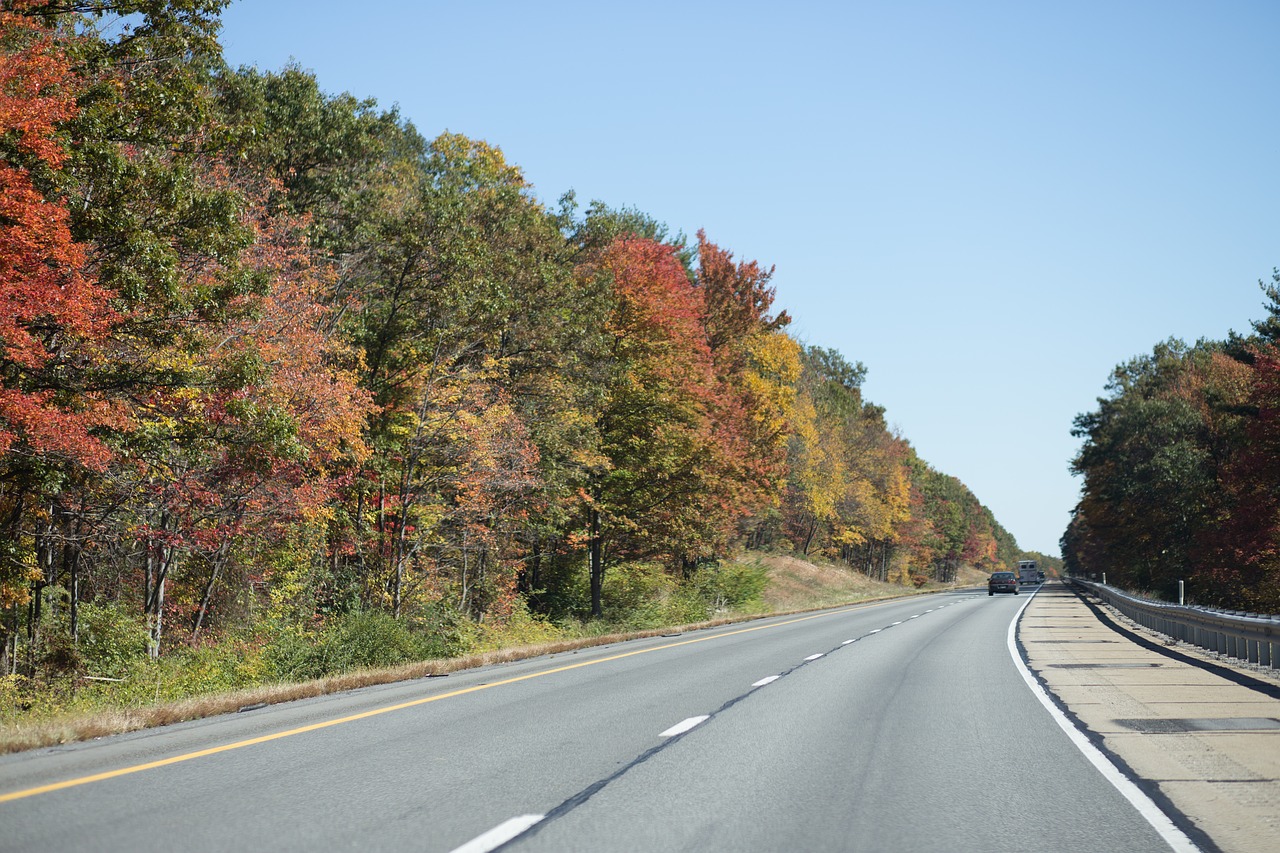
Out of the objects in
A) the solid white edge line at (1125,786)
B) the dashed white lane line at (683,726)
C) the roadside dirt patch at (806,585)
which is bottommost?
the roadside dirt patch at (806,585)

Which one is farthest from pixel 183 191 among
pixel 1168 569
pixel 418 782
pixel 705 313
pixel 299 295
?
pixel 1168 569

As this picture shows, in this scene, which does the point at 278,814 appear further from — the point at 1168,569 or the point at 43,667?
the point at 1168,569

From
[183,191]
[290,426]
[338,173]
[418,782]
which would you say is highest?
[338,173]

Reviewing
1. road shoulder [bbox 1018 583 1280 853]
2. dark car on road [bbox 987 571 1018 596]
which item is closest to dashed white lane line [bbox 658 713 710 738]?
road shoulder [bbox 1018 583 1280 853]

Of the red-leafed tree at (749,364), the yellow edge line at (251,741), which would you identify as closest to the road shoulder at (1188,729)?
the yellow edge line at (251,741)

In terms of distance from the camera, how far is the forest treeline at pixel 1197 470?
44500 mm

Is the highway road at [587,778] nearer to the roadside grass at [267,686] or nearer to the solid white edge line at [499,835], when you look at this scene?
the solid white edge line at [499,835]

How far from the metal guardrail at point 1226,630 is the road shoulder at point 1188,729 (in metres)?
0.63

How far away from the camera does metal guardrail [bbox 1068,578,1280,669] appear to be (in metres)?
15.3

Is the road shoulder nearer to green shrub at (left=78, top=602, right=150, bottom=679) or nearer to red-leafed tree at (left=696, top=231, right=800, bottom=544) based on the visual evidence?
green shrub at (left=78, top=602, right=150, bottom=679)

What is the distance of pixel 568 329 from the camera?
100 ft

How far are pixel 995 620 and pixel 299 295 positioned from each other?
967 inches

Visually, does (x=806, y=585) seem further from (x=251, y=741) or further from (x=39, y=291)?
(x=251, y=741)

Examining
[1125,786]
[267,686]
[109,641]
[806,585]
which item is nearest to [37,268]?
[267,686]
